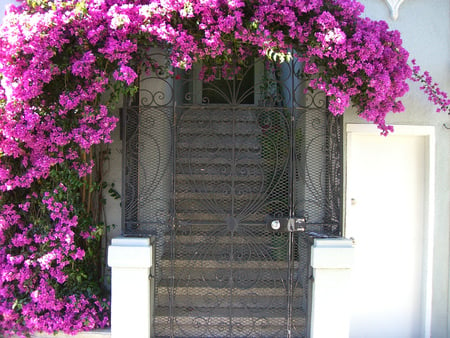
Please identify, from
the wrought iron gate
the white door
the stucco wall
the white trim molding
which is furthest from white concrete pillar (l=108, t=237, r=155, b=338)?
the white trim molding

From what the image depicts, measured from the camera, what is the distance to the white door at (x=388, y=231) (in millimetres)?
4438

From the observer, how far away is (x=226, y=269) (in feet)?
13.3

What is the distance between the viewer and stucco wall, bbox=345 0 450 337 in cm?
432

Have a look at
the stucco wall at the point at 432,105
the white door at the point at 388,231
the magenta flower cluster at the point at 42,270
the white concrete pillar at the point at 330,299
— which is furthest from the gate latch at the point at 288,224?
the magenta flower cluster at the point at 42,270

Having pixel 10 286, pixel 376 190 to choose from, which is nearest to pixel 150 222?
pixel 10 286

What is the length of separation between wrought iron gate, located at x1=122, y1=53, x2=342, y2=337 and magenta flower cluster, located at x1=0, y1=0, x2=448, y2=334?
1.26 ft

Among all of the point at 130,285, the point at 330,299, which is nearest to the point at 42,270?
the point at 130,285

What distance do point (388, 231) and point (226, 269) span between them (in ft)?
6.05

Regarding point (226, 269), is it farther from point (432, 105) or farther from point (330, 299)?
point (432, 105)

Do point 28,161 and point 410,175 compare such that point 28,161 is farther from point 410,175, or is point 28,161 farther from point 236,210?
point 410,175

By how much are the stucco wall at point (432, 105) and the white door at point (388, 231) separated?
0.14 m

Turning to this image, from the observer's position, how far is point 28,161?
3.69m

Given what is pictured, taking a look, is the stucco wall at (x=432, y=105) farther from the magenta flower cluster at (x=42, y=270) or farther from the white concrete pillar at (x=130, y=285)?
the magenta flower cluster at (x=42, y=270)

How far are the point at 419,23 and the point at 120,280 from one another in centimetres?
396
